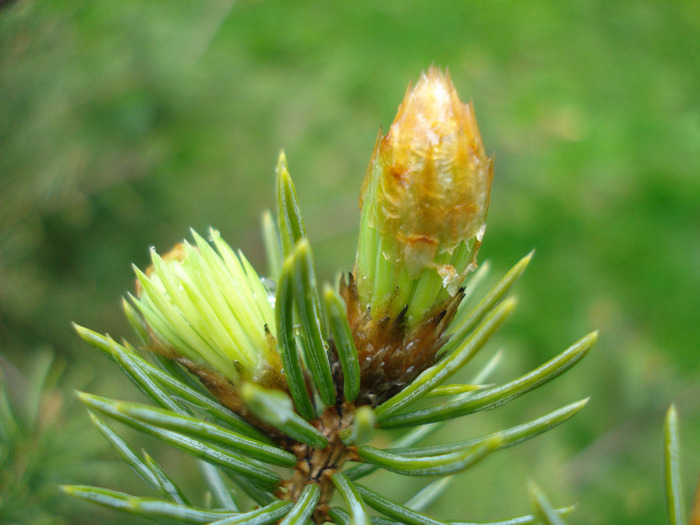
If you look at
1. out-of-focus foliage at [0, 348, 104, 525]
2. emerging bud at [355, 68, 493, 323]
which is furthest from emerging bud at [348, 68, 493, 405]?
out-of-focus foliage at [0, 348, 104, 525]

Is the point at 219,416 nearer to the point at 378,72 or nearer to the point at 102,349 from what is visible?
the point at 102,349

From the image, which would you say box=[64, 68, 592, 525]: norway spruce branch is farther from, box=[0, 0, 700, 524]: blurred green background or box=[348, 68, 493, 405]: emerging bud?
box=[0, 0, 700, 524]: blurred green background

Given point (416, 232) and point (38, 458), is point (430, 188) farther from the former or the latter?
point (38, 458)

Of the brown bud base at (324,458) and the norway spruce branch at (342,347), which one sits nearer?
the norway spruce branch at (342,347)

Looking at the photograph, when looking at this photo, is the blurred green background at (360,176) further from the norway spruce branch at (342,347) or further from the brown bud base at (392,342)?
the brown bud base at (392,342)

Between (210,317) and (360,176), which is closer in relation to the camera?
(210,317)

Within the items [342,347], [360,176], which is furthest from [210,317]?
[360,176]

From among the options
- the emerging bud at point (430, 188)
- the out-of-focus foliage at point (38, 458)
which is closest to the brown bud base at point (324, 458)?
the emerging bud at point (430, 188)
